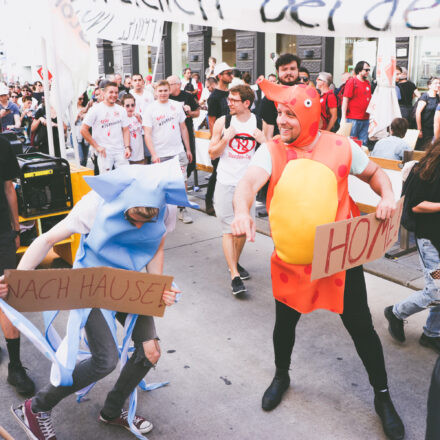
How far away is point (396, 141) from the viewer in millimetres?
6457

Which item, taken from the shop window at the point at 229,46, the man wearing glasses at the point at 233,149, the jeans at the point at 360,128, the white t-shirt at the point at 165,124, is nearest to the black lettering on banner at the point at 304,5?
the man wearing glasses at the point at 233,149

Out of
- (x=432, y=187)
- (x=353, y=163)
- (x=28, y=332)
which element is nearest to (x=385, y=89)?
(x=432, y=187)

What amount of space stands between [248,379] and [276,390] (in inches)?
12.1

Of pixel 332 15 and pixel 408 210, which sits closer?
pixel 332 15

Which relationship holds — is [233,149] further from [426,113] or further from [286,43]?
[286,43]

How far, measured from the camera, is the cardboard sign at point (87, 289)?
98.7 inches

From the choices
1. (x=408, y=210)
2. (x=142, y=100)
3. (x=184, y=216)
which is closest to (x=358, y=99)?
(x=142, y=100)

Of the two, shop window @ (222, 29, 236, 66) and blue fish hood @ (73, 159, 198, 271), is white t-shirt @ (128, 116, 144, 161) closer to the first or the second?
blue fish hood @ (73, 159, 198, 271)

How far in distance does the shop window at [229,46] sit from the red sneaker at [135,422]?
1753cm

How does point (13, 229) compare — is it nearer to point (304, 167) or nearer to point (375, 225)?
point (304, 167)

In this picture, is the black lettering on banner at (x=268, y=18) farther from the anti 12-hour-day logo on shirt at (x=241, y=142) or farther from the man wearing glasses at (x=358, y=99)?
the man wearing glasses at (x=358, y=99)

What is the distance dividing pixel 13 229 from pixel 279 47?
14.7 meters

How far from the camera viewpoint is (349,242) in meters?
2.68

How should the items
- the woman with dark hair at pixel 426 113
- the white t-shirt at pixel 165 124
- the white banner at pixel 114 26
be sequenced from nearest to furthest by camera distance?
the white banner at pixel 114 26, the white t-shirt at pixel 165 124, the woman with dark hair at pixel 426 113
